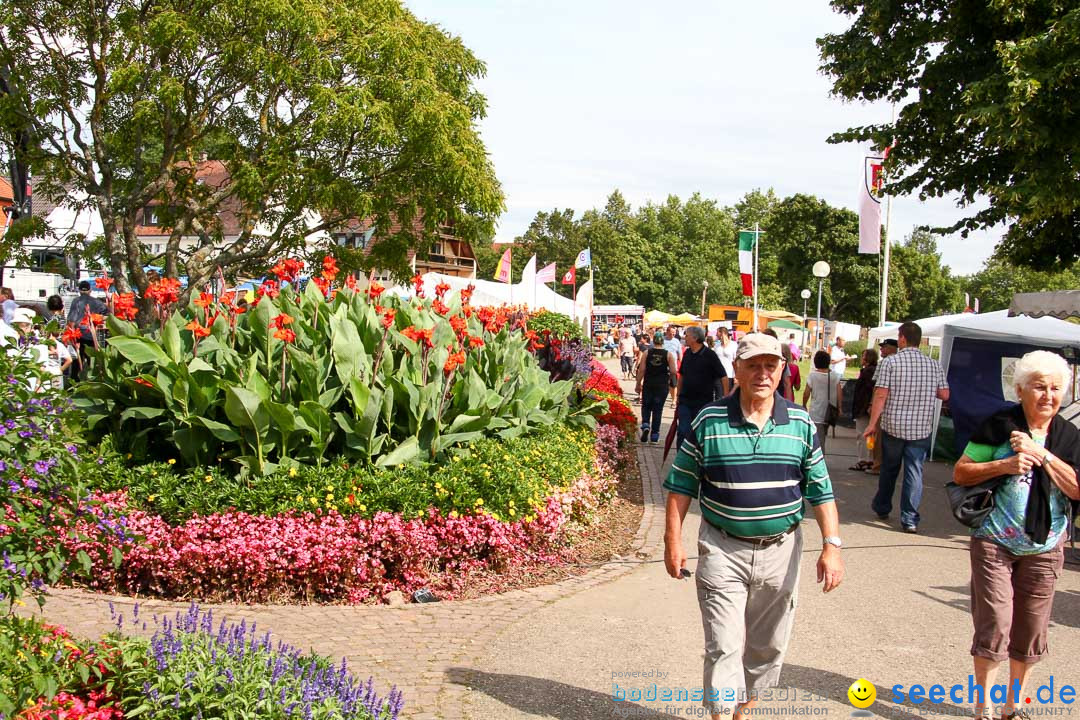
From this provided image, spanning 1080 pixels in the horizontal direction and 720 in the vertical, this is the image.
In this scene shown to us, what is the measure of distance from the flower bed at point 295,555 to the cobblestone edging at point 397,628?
0.49 ft

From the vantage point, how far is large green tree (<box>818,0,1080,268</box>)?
8.76 meters

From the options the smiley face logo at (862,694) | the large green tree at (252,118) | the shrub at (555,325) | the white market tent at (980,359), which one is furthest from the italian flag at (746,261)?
the smiley face logo at (862,694)

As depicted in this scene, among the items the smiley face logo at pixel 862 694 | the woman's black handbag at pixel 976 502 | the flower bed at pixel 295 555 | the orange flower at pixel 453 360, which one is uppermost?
the orange flower at pixel 453 360

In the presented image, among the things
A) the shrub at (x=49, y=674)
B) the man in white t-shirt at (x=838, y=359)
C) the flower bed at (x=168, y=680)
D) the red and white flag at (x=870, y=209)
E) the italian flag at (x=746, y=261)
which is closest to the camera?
the shrub at (x=49, y=674)

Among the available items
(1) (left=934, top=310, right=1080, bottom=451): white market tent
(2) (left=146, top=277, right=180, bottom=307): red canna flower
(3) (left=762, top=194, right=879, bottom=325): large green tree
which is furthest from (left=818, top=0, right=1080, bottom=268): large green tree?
(3) (left=762, top=194, right=879, bottom=325): large green tree

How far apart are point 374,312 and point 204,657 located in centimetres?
447

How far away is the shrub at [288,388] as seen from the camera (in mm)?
6211

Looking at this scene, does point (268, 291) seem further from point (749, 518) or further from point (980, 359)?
point (980, 359)

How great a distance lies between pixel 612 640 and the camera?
5.22m

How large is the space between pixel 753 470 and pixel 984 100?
23.1 ft

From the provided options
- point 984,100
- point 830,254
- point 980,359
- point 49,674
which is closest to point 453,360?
point 49,674

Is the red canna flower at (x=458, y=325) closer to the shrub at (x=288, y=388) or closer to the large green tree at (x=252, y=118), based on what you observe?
the shrub at (x=288, y=388)

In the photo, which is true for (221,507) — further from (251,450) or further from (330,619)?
(330,619)

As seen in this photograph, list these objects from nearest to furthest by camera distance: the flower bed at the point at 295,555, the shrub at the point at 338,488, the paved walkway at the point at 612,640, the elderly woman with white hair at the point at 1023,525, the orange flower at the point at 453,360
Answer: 1. the elderly woman with white hair at the point at 1023,525
2. the paved walkway at the point at 612,640
3. the flower bed at the point at 295,555
4. the shrub at the point at 338,488
5. the orange flower at the point at 453,360
